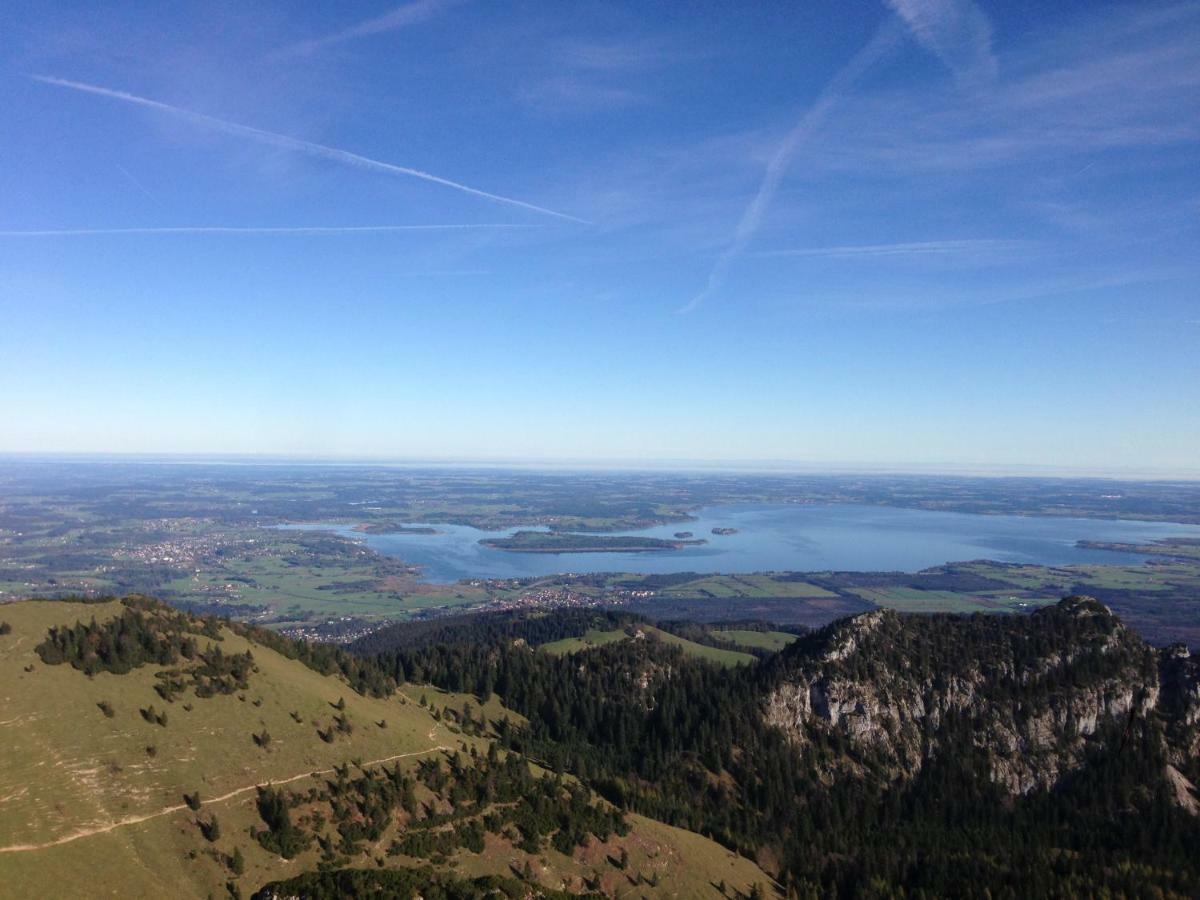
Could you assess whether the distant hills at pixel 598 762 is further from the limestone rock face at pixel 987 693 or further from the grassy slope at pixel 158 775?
the limestone rock face at pixel 987 693

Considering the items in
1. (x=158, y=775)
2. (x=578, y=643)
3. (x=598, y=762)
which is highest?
(x=158, y=775)

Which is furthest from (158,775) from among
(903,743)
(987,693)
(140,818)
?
(987,693)

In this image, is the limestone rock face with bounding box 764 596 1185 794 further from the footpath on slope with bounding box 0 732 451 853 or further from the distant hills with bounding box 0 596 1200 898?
the footpath on slope with bounding box 0 732 451 853

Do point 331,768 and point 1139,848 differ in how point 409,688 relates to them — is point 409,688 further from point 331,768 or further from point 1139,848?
point 1139,848

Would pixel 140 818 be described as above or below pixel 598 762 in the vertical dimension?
above

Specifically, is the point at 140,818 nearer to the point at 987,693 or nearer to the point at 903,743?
the point at 903,743

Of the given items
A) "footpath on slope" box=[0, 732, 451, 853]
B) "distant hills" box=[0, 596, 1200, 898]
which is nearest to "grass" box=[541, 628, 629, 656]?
"distant hills" box=[0, 596, 1200, 898]

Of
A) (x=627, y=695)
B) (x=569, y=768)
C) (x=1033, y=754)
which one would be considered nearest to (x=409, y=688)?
(x=569, y=768)
